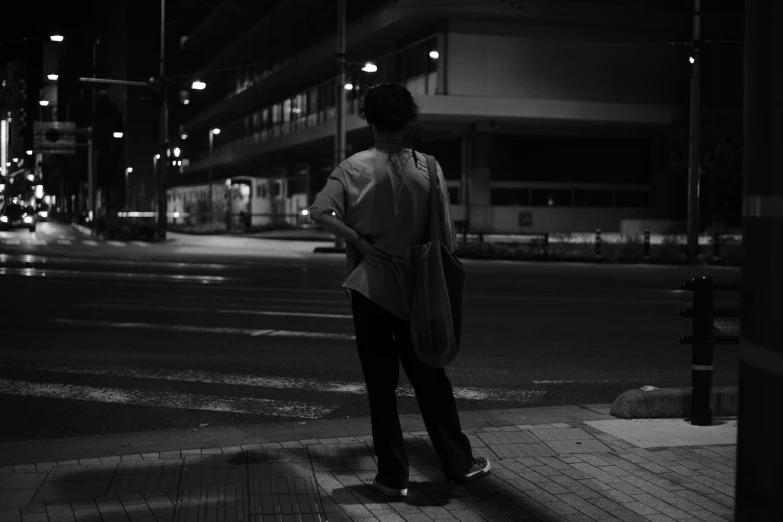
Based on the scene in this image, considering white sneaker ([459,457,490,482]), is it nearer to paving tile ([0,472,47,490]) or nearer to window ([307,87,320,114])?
paving tile ([0,472,47,490])

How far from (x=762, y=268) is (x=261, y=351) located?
812cm

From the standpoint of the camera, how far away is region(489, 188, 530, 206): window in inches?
2066

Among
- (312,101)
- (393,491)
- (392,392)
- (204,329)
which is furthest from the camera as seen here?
(312,101)

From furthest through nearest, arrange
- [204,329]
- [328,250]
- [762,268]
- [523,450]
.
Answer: [328,250], [204,329], [523,450], [762,268]

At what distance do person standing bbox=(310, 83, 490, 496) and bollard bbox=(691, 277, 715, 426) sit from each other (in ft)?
7.41

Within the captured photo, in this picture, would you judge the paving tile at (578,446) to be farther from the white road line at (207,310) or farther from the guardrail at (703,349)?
the white road line at (207,310)

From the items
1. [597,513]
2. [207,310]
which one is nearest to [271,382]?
[597,513]

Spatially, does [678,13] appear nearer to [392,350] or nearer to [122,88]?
[392,350]

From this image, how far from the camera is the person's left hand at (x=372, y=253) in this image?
4.81 metres

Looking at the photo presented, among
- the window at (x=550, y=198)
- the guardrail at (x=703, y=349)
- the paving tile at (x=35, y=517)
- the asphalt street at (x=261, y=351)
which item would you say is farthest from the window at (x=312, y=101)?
the paving tile at (x=35, y=517)

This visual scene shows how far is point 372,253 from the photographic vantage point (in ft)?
15.8

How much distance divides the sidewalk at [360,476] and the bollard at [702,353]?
120mm

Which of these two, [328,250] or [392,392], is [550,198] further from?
[392,392]

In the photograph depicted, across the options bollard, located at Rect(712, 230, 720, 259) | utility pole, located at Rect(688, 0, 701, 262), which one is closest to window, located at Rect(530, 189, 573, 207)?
bollard, located at Rect(712, 230, 720, 259)
